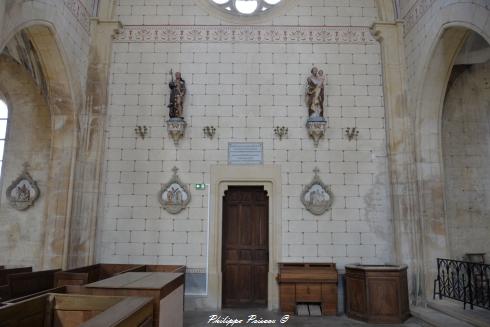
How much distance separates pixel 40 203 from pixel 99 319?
624cm

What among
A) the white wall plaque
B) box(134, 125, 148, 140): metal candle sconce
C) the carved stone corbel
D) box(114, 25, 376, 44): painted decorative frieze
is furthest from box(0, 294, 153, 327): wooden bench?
box(114, 25, 376, 44): painted decorative frieze

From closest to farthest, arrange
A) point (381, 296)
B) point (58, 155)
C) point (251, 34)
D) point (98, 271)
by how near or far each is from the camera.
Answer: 1. point (381, 296)
2. point (98, 271)
3. point (58, 155)
4. point (251, 34)

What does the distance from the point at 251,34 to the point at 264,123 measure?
1.95 meters

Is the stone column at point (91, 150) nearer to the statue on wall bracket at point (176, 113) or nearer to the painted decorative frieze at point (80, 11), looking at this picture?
the painted decorative frieze at point (80, 11)

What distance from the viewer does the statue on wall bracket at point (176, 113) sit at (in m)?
7.92

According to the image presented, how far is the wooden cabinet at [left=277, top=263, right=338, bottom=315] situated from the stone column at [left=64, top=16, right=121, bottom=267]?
11.9 ft

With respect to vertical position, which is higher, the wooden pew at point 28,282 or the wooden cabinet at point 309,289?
the wooden pew at point 28,282

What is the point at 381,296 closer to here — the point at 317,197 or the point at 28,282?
the point at 317,197

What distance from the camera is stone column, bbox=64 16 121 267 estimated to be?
758 cm

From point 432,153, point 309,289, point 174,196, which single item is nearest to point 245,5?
point 174,196

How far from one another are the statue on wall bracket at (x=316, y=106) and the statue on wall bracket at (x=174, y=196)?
271 centimetres

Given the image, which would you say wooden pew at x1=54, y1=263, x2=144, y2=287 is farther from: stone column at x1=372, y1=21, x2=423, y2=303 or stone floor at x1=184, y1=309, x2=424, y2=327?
stone column at x1=372, y1=21, x2=423, y2=303

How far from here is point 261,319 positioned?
661 cm

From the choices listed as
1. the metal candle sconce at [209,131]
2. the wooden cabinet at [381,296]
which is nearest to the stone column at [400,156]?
the wooden cabinet at [381,296]
